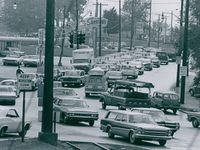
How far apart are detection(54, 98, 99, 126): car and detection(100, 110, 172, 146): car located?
14.1 ft

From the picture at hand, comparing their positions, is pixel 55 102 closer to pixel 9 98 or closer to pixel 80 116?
pixel 80 116

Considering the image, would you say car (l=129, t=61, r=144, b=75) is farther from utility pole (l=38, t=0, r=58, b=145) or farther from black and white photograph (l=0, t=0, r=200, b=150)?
utility pole (l=38, t=0, r=58, b=145)

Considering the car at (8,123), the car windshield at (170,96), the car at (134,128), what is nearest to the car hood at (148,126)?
the car at (134,128)

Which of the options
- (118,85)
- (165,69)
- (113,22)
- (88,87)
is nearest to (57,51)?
(165,69)

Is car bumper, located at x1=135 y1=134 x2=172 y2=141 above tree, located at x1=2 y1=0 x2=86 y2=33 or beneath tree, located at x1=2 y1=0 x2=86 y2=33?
beneath

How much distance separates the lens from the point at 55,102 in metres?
40.1

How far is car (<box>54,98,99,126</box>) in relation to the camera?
38.2m

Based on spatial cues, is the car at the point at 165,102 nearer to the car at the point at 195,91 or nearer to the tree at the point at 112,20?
the car at the point at 195,91

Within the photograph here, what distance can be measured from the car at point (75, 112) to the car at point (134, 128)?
4303mm

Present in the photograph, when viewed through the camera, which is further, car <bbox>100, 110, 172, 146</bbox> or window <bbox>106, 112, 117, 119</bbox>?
window <bbox>106, 112, 117, 119</bbox>

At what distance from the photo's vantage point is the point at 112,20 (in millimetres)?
186125

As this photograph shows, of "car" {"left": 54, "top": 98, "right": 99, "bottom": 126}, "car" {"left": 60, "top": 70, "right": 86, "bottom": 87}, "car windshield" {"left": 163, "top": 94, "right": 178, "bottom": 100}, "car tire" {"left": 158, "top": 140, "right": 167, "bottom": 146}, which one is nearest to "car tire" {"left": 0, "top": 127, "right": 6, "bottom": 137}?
"car tire" {"left": 158, "top": 140, "right": 167, "bottom": 146}

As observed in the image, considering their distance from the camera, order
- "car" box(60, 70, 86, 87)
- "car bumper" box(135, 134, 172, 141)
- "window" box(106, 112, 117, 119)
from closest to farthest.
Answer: "car bumper" box(135, 134, 172, 141) < "window" box(106, 112, 117, 119) < "car" box(60, 70, 86, 87)

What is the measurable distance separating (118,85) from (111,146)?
2272 centimetres
